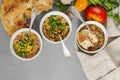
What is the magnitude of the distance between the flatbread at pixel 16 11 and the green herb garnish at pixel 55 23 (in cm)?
4

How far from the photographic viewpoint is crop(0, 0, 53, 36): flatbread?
129cm

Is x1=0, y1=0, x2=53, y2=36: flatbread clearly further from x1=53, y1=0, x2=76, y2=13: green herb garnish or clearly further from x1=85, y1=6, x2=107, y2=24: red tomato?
x1=85, y1=6, x2=107, y2=24: red tomato

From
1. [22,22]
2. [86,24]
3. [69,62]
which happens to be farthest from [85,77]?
[22,22]

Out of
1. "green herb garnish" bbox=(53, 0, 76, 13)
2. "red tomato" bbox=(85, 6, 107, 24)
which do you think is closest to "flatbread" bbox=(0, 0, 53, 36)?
"green herb garnish" bbox=(53, 0, 76, 13)

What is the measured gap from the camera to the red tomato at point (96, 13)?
131cm

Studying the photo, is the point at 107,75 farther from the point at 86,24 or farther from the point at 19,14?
the point at 19,14

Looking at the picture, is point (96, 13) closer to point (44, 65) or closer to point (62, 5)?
point (62, 5)

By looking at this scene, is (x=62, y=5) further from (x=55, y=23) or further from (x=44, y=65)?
(x=44, y=65)

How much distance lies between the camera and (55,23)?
4.30ft

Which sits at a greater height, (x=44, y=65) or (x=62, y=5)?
(x=62, y=5)

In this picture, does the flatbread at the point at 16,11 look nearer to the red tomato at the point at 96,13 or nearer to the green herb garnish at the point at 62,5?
the green herb garnish at the point at 62,5

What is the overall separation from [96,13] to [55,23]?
14 cm

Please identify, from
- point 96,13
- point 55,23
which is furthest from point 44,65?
point 96,13

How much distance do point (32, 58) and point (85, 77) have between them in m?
0.20
